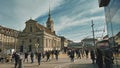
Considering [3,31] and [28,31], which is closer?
[28,31]

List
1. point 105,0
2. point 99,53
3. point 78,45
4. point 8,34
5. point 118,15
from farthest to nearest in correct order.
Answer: point 8,34 → point 78,45 → point 99,53 → point 105,0 → point 118,15

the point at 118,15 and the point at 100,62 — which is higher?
the point at 118,15

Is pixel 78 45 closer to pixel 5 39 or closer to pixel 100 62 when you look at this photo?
pixel 5 39

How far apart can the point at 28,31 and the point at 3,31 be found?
18836mm

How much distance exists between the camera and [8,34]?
112438mm

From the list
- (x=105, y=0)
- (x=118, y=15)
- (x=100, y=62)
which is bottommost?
(x=100, y=62)

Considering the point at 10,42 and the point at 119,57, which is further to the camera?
the point at 10,42

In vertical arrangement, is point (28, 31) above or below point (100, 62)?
above

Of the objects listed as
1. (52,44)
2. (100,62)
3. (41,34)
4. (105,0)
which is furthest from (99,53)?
(52,44)

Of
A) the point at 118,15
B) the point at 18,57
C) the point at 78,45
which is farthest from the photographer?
the point at 78,45

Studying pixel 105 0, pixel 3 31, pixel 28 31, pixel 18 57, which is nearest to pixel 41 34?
pixel 28 31

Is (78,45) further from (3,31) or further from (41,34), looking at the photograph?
(3,31)

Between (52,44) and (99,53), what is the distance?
9491 cm

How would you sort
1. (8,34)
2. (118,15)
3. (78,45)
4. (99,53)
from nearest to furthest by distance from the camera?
1. (118,15)
2. (99,53)
3. (78,45)
4. (8,34)
